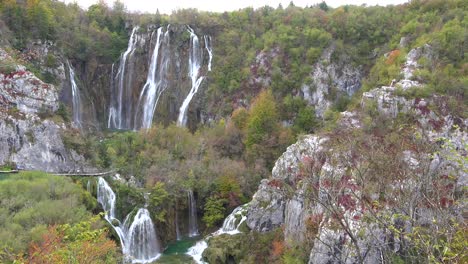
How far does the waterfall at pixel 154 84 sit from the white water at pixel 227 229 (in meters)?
20.6

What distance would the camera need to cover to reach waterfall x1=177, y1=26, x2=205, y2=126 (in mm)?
46781

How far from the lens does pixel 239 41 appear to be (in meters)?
53.4

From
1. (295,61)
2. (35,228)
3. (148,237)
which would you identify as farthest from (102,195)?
(295,61)

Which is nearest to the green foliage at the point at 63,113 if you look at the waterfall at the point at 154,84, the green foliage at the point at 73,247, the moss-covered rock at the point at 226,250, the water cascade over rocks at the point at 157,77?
the waterfall at the point at 154,84

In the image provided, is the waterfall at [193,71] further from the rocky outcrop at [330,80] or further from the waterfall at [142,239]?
the waterfall at [142,239]

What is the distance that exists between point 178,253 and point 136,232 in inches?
125

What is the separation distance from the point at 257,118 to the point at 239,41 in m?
20.3

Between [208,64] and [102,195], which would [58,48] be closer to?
[208,64]

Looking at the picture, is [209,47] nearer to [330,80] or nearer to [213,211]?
[330,80]

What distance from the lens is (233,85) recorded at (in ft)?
157

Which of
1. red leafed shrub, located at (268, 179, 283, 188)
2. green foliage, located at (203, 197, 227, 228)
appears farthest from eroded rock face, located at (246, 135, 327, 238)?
green foliage, located at (203, 197, 227, 228)

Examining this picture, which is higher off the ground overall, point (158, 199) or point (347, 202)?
point (347, 202)

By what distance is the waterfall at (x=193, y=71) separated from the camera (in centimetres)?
4678

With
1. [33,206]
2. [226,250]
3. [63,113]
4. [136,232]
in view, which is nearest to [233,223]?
[226,250]
